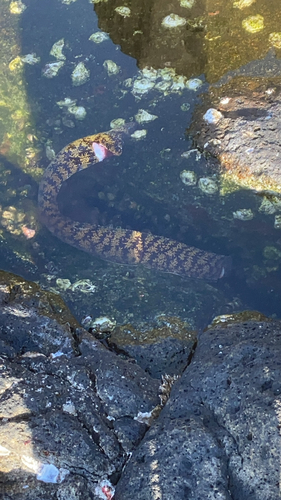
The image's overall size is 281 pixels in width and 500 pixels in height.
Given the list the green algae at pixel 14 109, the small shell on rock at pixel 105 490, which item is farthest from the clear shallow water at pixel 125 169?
the small shell on rock at pixel 105 490

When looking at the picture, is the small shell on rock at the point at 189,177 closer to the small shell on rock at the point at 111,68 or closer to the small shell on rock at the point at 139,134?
the small shell on rock at the point at 139,134

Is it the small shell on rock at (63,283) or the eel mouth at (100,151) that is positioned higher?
the eel mouth at (100,151)

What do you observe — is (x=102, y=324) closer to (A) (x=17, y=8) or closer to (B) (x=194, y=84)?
(B) (x=194, y=84)

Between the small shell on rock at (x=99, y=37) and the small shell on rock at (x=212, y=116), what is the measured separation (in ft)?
7.61

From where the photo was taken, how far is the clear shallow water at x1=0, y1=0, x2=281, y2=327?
4.24 m

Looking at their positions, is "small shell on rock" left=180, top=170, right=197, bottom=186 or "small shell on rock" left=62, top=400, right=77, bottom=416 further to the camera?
"small shell on rock" left=180, top=170, right=197, bottom=186

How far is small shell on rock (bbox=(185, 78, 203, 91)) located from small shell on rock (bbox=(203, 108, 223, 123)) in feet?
1.91

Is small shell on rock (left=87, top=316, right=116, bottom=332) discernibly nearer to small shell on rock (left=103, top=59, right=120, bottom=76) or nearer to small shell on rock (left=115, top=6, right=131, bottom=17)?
small shell on rock (left=103, top=59, right=120, bottom=76)

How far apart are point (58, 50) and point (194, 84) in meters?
2.20

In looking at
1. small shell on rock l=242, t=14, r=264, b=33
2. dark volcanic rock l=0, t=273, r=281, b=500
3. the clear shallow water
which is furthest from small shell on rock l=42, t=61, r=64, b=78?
dark volcanic rock l=0, t=273, r=281, b=500

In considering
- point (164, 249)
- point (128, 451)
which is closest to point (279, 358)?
point (128, 451)

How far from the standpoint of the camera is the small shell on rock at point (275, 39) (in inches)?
213

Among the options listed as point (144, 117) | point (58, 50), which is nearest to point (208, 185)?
point (144, 117)

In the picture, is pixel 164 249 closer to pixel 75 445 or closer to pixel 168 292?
pixel 168 292
